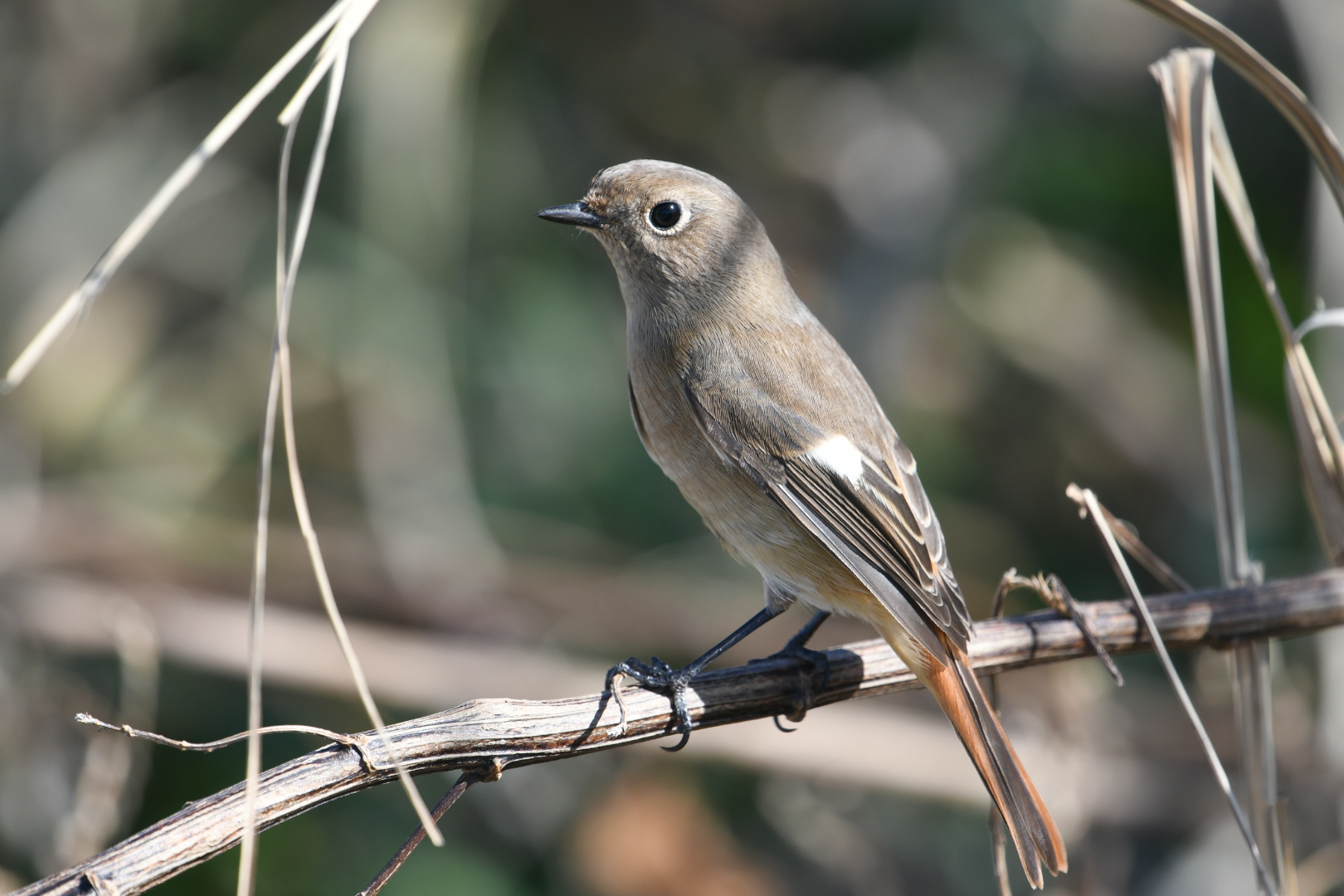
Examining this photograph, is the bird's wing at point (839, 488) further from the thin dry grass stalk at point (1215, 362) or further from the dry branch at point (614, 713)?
the thin dry grass stalk at point (1215, 362)

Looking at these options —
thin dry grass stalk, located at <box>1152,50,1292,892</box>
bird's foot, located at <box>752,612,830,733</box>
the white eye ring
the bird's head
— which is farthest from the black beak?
thin dry grass stalk, located at <box>1152,50,1292,892</box>

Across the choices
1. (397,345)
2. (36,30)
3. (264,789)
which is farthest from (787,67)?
(264,789)

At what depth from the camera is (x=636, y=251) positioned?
3.13m

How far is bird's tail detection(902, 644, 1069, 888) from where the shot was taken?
231cm

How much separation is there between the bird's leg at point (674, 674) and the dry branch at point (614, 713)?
3 centimetres

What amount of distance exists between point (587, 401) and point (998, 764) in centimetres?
298

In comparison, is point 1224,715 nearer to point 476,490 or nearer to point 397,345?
point 476,490

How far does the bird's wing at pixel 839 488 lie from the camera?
272cm

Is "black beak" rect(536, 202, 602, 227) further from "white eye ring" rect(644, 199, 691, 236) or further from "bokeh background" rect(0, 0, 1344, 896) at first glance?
"bokeh background" rect(0, 0, 1344, 896)

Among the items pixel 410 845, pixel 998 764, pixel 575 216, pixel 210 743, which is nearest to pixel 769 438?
pixel 575 216

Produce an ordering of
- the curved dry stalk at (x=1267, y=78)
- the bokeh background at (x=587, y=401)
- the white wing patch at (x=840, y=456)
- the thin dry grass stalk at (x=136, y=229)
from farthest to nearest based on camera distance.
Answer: the bokeh background at (x=587, y=401), the white wing patch at (x=840, y=456), the curved dry stalk at (x=1267, y=78), the thin dry grass stalk at (x=136, y=229)

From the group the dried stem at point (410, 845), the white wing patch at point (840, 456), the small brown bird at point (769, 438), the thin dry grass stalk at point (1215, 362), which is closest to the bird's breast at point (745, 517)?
the small brown bird at point (769, 438)

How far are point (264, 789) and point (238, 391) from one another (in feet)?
11.6

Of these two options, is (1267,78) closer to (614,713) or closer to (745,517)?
(745,517)
